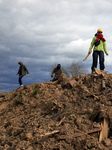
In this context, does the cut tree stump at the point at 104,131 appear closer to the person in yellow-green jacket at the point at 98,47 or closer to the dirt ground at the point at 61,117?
the dirt ground at the point at 61,117

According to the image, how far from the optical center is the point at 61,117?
16.2 feet

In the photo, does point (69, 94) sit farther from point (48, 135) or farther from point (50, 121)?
point (48, 135)

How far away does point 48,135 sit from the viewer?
169 inches

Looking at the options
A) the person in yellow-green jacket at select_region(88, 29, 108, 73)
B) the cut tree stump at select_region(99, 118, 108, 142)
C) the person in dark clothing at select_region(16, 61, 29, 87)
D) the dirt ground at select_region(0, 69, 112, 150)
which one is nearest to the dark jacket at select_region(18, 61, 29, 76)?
the person in dark clothing at select_region(16, 61, 29, 87)

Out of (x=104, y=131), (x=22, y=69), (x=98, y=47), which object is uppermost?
(x=98, y=47)

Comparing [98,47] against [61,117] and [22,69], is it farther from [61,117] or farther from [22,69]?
[22,69]

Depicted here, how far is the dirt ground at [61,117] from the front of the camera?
409 centimetres

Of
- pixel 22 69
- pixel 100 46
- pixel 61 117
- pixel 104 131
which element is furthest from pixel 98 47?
pixel 22 69

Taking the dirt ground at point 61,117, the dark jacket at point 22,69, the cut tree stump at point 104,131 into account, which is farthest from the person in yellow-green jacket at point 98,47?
the dark jacket at point 22,69

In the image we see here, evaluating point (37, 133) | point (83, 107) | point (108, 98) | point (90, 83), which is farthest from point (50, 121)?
point (90, 83)

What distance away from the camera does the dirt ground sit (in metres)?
4.09

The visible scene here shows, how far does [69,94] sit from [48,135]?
2.22 meters

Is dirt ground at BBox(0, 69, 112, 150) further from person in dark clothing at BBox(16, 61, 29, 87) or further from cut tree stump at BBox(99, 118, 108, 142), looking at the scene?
person in dark clothing at BBox(16, 61, 29, 87)

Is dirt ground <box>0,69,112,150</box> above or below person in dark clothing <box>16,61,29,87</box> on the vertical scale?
below
